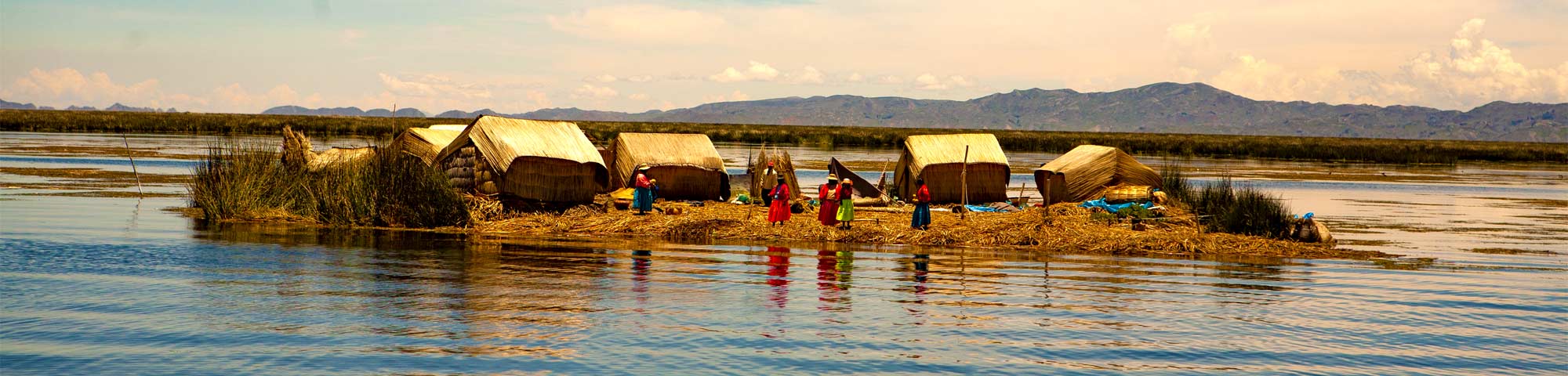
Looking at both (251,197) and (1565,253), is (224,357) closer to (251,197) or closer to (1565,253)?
(251,197)

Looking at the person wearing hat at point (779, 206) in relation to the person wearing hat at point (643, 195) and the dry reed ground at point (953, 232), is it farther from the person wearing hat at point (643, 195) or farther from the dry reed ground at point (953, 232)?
the person wearing hat at point (643, 195)

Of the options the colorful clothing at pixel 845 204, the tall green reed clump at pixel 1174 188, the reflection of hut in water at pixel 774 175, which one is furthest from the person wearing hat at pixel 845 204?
the tall green reed clump at pixel 1174 188

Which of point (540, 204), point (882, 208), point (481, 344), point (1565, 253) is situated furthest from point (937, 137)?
point (481, 344)

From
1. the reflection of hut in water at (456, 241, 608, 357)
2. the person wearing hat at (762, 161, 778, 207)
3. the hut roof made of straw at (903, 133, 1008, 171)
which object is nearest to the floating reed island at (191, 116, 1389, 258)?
the hut roof made of straw at (903, 133, 1008, 171)

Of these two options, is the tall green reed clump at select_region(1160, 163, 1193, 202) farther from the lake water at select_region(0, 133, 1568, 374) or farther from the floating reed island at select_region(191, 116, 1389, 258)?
the lake water at select_region(0, 133, 1568, 374)

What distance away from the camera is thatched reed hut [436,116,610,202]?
22.8m

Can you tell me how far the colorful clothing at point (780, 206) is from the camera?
21.3 meters

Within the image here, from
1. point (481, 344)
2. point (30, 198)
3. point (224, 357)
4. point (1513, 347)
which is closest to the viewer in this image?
point (224, 357)

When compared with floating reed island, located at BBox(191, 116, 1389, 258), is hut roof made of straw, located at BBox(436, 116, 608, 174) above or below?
above

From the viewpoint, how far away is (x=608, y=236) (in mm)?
20406

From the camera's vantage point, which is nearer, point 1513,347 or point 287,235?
point 1513,347

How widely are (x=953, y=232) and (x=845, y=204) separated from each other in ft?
6.03

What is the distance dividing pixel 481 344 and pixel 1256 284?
31.8 feet

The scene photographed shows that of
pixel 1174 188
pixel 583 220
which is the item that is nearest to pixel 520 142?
pixel 583 220
